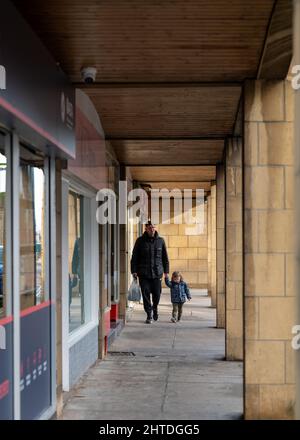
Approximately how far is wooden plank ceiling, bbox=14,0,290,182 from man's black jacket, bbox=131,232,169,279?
3877mm

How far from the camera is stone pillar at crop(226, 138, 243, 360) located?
362 inches

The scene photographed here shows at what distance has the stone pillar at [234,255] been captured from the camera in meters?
9.18

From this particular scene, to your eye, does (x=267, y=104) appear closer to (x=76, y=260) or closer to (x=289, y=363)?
(x=289, y=363)

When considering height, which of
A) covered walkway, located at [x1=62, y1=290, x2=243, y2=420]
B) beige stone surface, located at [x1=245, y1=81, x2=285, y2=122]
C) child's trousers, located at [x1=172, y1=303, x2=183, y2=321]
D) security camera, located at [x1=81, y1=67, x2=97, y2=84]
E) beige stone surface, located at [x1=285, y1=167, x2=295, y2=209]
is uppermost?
security camera, located at [x1=81, y1=67, x2=97, y2=84]

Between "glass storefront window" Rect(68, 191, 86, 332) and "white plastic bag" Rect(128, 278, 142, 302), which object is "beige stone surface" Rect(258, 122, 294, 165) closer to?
"glass storefront window" Rect(68, 191, 86, 332)

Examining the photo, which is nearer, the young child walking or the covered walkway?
the covered walkway

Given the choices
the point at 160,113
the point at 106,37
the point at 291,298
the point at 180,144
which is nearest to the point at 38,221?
the point at 106,37

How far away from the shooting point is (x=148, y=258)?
12.1 metres

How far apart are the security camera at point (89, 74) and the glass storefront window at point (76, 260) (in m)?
1.72

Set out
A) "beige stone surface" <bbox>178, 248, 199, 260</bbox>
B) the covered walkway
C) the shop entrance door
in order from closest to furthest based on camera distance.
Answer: the shop entrance door < the covered walkway < "beige stone surface" <bbox>178, 248, 199, 260</bbox>

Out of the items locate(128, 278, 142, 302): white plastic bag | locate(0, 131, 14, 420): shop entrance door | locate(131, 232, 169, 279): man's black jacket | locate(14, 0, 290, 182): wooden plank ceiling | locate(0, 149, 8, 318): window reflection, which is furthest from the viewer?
locate(128, 278, 142, 302): white plastic bag

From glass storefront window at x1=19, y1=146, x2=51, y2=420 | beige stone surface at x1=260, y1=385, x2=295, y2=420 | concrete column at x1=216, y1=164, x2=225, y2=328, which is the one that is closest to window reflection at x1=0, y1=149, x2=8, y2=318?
glass storefront window at x1=19, y1=146, x2=51, y2=420

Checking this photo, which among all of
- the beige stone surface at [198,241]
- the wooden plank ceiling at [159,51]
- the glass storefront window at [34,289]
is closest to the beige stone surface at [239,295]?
the wooden plank ceiling at [159,51]

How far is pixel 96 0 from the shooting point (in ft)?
14.5
